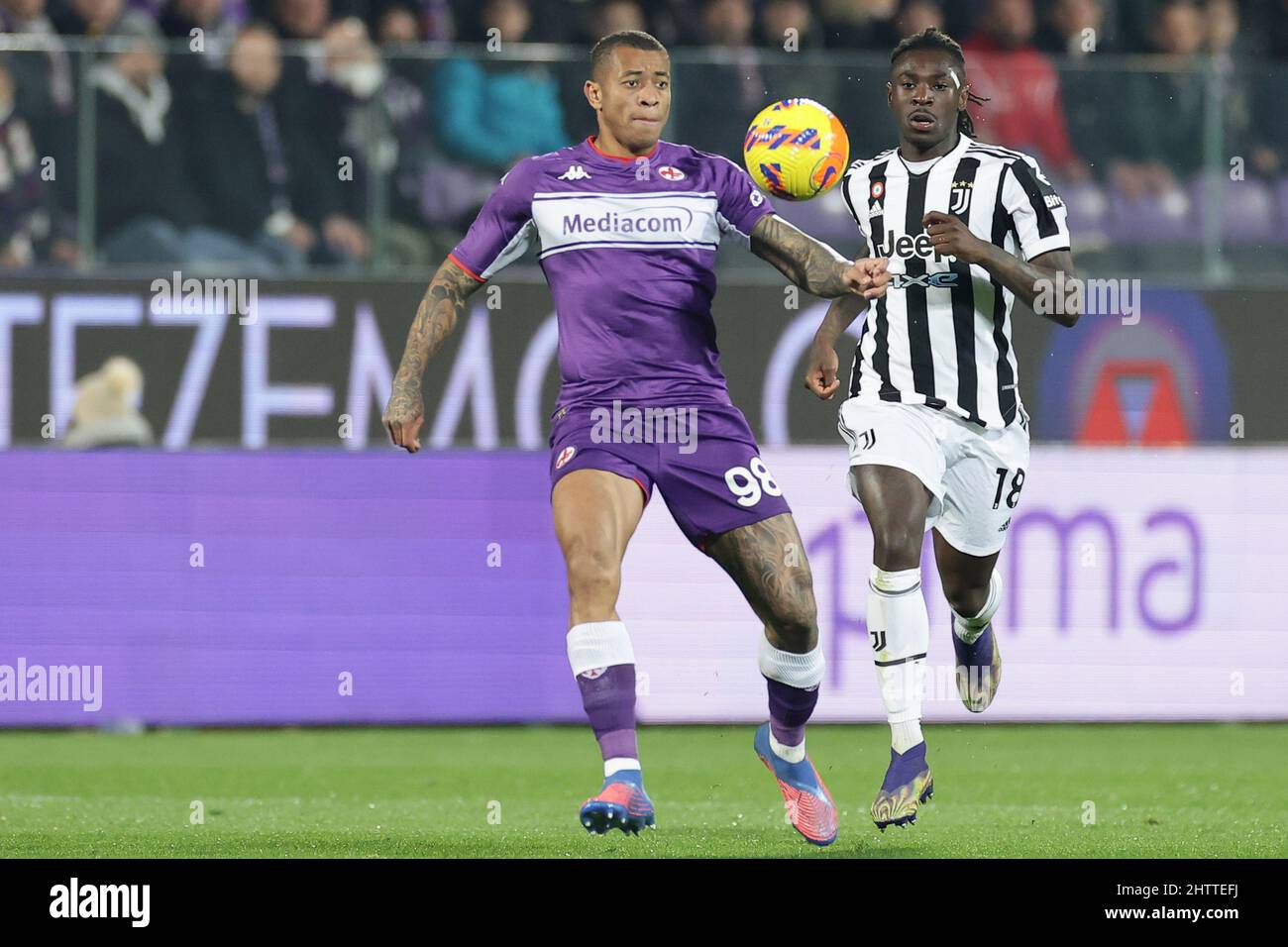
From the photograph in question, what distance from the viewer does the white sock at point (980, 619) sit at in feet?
26.3

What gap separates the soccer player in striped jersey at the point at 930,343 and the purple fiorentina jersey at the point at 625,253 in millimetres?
497

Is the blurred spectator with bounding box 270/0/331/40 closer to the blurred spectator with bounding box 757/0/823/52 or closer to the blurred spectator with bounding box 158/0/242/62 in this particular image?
the blurred spectator with bounding box 158/0/242/62

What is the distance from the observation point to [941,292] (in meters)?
7.29

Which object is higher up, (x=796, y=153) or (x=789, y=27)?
(x=789, y=27)

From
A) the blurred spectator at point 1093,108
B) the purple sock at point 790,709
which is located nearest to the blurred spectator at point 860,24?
the blurred spectator at point 1093,108

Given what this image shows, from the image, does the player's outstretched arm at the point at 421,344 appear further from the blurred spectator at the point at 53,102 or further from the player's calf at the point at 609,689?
the blurred spectator at the point at 53,102

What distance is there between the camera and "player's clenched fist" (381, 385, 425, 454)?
6.40 metres

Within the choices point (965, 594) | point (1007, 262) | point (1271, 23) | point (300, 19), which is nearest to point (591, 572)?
point (1007, 262)

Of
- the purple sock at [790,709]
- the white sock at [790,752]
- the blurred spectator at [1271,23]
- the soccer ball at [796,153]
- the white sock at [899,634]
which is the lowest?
the white sock at [790,752]

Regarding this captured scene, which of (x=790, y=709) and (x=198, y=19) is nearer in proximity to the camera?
(x=790, y=709)

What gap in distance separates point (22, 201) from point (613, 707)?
5.41 meters

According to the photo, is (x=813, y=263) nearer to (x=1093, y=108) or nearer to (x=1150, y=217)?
(x=1093, y=108)

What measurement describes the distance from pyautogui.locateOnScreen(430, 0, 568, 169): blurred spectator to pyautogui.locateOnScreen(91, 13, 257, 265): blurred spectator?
46.0 inches
